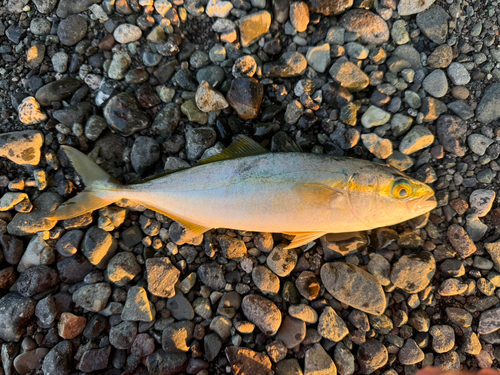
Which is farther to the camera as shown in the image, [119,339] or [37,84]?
[37,84]

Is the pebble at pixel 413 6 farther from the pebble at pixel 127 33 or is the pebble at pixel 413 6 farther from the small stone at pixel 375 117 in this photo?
the pebble at pixel 127 33

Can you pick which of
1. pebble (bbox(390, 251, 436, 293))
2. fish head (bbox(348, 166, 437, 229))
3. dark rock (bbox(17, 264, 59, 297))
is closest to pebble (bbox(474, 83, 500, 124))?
fish head (bbox(348, 166, 437, 229))

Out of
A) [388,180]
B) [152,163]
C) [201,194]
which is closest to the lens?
[388,180]

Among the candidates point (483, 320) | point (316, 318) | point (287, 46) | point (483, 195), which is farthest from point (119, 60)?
point (483, 320)

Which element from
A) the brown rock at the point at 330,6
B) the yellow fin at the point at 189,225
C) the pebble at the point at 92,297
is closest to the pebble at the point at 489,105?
the brown rock at the point at 330,6

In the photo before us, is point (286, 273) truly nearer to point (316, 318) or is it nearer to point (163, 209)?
point (316, 318)

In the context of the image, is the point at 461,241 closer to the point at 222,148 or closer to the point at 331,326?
the point at 331,326

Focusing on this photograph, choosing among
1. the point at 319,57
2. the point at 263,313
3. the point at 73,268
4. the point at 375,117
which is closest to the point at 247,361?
the point at 263,313
